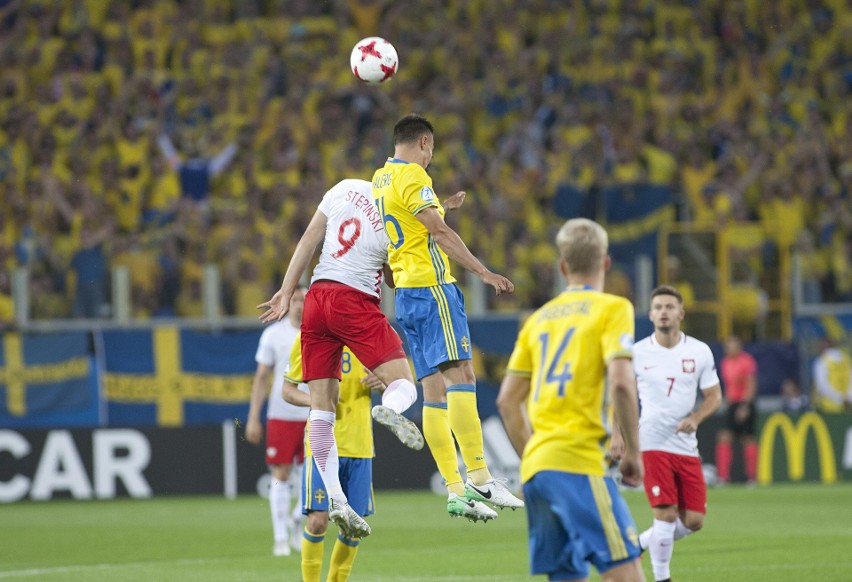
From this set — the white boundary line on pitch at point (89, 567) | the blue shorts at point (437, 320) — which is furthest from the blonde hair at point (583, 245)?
the white boundary line on pitch at point (89, 567)

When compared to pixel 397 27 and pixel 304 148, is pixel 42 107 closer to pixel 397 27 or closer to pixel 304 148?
pixel 304 148

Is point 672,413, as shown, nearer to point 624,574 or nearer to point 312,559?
point 312,559

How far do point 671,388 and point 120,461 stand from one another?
410 inches

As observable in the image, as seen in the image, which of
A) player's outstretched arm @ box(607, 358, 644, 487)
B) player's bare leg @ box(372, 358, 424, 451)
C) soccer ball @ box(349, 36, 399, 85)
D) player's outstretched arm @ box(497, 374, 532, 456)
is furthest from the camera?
soccer ball @ box(349, 36, 399, 85)

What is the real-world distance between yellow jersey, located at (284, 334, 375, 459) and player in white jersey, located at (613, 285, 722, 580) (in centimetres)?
204

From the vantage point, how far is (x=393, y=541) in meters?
14.0

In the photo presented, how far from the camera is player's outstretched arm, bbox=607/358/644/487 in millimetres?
5938

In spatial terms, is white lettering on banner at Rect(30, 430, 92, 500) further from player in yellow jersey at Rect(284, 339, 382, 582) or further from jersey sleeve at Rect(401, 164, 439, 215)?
jersey sleeve at Rect(401, 164, 439, 215)

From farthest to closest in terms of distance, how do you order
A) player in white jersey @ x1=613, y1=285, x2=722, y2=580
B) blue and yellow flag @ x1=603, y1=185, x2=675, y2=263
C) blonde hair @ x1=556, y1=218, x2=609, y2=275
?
blue and yellow flag @ x1=603, y1=185, x2=675, y2=263, player in white jersey @ x1=613, y1=285, x2=722, y2=580, blonde hair @ x1=556, y1=218, x2=609, y2=275

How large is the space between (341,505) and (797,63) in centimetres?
1924

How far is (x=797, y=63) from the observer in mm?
25406

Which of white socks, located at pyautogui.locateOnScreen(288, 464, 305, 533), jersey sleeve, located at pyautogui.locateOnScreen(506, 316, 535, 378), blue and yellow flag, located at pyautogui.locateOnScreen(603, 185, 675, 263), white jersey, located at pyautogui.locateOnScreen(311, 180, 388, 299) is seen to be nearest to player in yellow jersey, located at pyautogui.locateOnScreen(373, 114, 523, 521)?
white jersey, located at pyautogui.locateOnScreen(311, 180, 388, 299)

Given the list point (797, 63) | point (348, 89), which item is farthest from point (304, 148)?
point (797, 63)

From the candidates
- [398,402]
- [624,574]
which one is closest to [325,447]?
[398,402]
